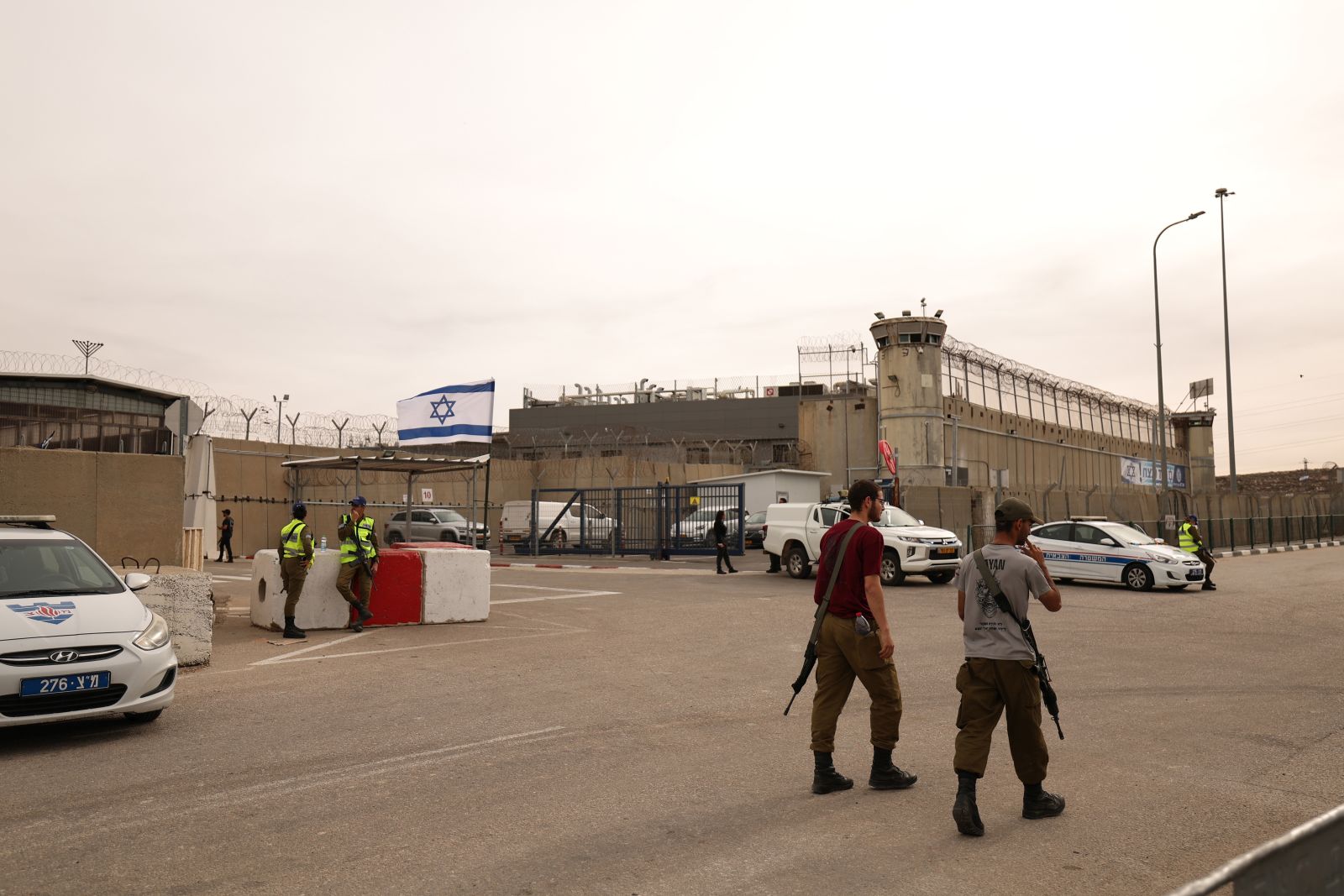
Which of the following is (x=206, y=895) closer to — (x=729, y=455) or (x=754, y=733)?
(x=754, y=733)

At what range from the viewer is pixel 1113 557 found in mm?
20219

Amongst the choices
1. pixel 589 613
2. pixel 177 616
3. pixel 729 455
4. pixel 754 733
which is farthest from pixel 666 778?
pixel 729 455

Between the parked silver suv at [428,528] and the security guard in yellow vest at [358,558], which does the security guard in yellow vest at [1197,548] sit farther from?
the parked silver suv at [428,528]

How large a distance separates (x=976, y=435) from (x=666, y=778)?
39.0 metres

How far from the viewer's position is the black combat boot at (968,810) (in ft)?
16.4

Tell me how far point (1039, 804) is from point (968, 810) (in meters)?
0.55

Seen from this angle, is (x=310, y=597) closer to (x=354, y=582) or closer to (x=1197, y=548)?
(x=354, y=582)

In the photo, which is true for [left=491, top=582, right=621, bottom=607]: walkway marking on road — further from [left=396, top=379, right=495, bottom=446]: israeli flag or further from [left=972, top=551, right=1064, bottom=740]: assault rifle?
[left=972, top=551, right=1064, bottom=740]: assault rifle

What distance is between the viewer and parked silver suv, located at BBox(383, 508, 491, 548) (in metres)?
32.3

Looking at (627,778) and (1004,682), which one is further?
(627,778)

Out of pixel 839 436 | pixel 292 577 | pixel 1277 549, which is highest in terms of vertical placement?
pixel 839 436

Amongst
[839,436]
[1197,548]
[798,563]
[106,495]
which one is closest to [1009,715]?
[106,495]

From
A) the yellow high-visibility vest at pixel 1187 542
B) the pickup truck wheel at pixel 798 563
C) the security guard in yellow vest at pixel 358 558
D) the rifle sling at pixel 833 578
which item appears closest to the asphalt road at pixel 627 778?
the rifle sling at pixel 833 578

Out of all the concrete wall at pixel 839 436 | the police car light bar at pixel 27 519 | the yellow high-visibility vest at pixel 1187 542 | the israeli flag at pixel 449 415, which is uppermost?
the concrete wall at pixel 839 436
